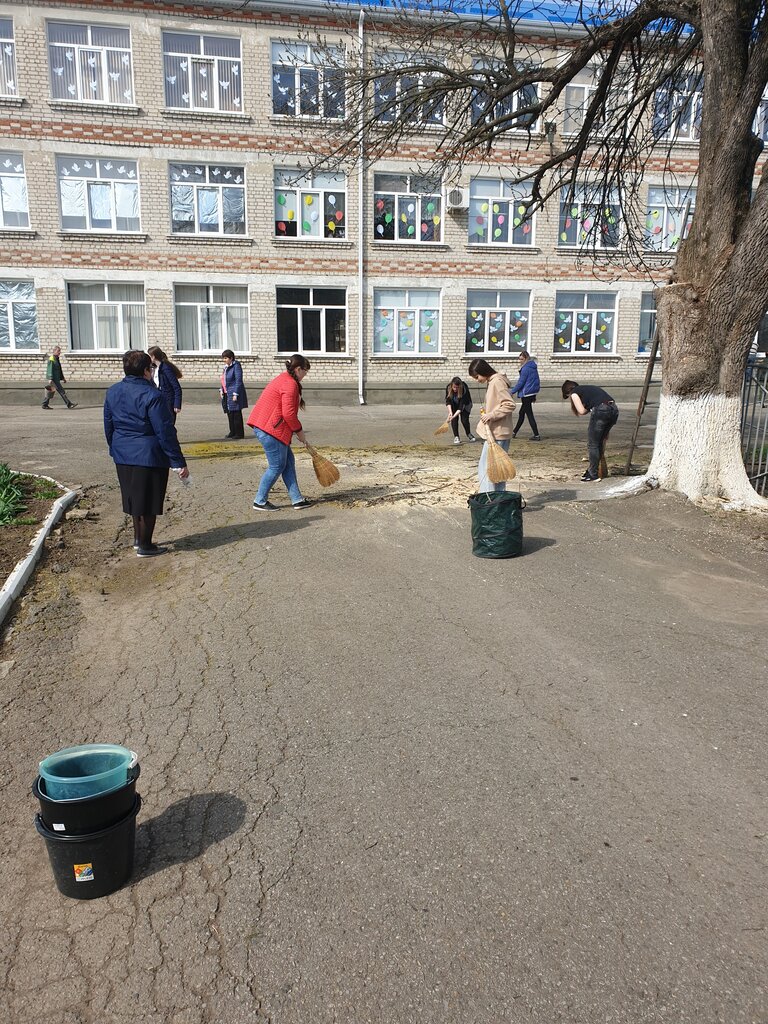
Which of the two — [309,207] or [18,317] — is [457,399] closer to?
[309,207]

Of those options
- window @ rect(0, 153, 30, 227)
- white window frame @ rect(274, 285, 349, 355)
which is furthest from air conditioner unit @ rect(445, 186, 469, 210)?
window @ rect(0, 153, 30, 227)

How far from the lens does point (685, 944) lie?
2594 millimetres

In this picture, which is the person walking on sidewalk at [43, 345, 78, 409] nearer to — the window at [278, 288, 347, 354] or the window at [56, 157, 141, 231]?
the window at [56, 157, 141, 231]

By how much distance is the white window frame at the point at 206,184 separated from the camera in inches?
926

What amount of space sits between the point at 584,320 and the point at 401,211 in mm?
7659

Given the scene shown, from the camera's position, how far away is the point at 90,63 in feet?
73.8

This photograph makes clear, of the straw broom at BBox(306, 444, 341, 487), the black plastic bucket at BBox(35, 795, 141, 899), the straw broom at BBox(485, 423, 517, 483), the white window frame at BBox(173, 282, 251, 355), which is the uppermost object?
the white window frame at BBox(173, 282, 251, 355)

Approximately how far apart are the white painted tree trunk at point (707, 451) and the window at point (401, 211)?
1814cm

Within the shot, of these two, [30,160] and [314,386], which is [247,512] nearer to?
[314,386]

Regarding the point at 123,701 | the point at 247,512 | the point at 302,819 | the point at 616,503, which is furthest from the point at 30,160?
the point at 302,819

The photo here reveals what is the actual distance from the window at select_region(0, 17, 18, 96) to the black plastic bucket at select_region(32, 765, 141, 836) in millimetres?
25580

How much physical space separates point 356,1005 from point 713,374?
815cm

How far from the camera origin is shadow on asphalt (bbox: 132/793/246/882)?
3.07 meters

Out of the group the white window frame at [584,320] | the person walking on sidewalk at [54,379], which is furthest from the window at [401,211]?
the person walking on sidewalk at [54,379]
